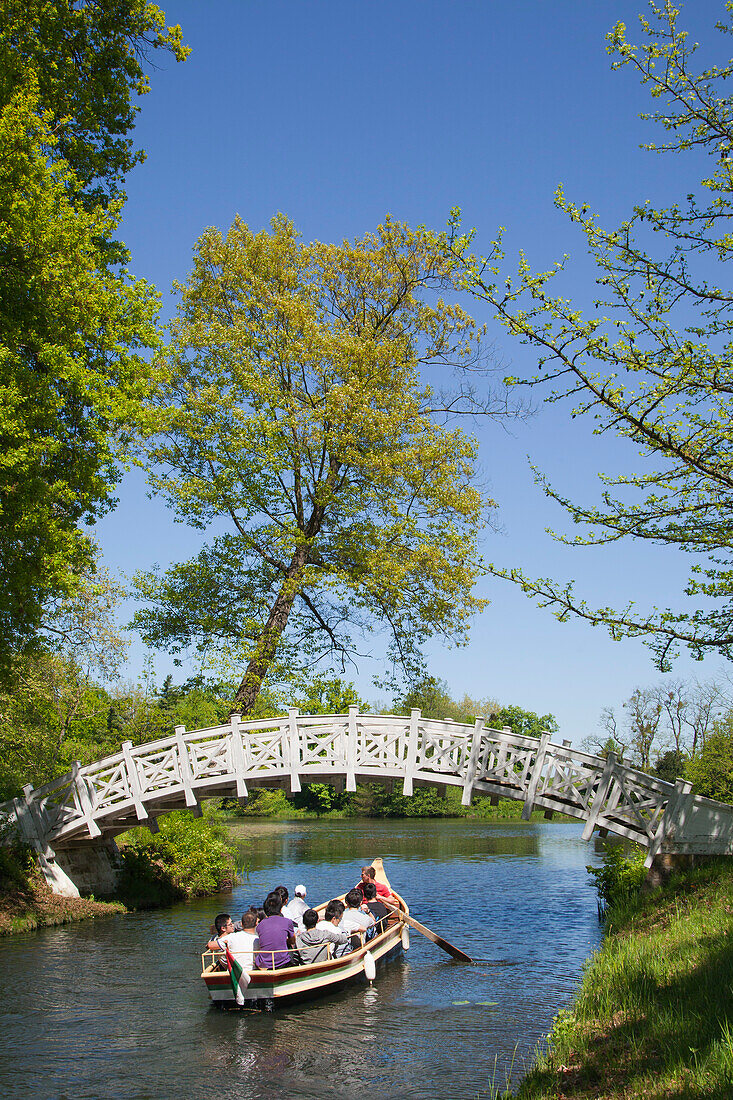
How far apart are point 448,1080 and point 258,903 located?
12.8 meters

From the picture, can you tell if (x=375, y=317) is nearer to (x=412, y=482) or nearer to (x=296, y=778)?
(x=412, y=482)

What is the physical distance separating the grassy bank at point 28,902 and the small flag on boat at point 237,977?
7620mm

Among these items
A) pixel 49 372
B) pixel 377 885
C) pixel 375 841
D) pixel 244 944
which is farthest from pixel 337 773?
pixel 375 841

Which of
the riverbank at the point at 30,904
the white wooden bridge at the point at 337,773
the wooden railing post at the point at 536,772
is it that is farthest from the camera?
the riverbank at the point at 30,904

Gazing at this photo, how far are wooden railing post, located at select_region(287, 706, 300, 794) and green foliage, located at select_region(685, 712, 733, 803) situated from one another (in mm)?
14152

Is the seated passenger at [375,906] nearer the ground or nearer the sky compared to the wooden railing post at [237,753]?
nearer the ground

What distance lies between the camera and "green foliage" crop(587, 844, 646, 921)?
16.5m

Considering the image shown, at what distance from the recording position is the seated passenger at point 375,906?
16003 millimetres

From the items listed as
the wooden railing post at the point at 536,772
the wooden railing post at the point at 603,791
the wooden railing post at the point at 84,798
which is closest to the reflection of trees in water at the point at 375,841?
the wooden railing post at the point at 84,798

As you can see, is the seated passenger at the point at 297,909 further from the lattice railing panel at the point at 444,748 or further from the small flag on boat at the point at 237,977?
the lattice railing panel at the point at 444,748

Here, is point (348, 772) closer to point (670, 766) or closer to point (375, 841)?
point (375, 841)

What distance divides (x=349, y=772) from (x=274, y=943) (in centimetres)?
627

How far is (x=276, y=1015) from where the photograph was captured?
12383mm

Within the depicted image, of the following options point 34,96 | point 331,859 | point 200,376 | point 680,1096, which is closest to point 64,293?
point 34,96
